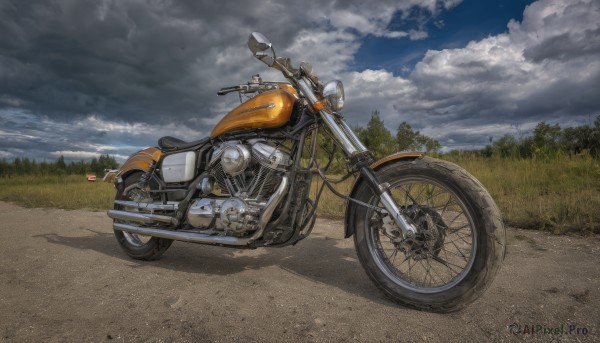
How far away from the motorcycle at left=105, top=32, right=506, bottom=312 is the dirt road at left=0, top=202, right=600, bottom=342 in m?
0.26

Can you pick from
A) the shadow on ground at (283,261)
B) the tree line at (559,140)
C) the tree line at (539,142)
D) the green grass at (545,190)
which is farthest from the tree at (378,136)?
the shadow on ground at (283,261)

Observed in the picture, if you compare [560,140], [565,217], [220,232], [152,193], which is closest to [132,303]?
[220,232]

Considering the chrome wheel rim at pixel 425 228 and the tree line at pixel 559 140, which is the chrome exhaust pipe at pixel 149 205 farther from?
the tree line at pixel 559 140

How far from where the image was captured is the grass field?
4.42 m

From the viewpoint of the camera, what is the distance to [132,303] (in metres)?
2.59

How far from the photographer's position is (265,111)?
10.1 feet

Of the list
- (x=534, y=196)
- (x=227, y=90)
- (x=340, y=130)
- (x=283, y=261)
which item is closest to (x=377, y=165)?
(x=340, y=130)

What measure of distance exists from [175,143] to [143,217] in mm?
865

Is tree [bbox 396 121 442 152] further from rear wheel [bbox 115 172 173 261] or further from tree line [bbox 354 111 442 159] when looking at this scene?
rear wheel [bbox 115 172 173 261]

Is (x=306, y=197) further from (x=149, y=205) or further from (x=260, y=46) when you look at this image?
(x=149, y=205)

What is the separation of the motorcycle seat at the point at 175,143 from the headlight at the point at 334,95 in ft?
4.69

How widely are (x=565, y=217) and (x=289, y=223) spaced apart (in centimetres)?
359

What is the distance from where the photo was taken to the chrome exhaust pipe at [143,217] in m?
3.59

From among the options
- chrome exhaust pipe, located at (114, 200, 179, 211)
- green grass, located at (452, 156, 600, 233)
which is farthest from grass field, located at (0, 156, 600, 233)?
chrome exhaust pipe, located at (114, 200, 179, 211)
